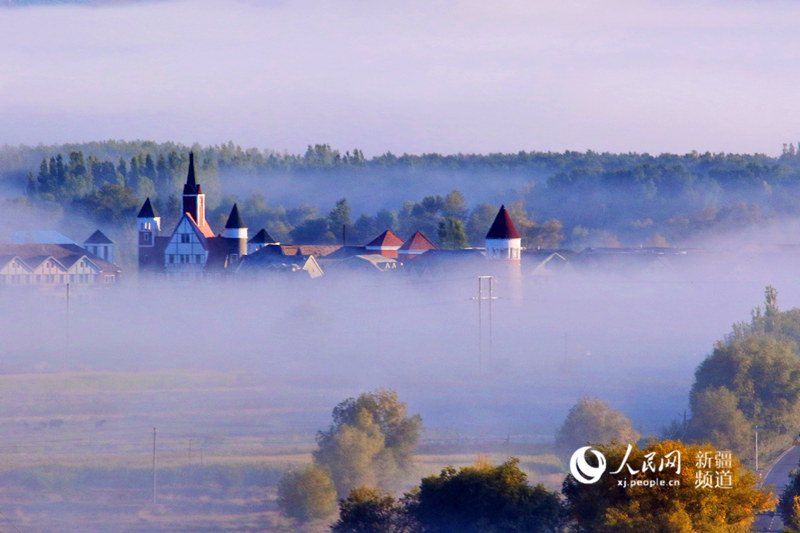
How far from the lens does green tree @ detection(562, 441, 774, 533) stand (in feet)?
71.3

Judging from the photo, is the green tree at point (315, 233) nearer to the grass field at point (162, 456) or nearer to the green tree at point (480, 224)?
the green tree at point (480, 224)

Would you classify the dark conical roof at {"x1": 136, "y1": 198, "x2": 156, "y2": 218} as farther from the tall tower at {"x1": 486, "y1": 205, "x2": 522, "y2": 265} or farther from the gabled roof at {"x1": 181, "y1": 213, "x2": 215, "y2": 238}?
the tall tower at {"x1": 486, "y1": 205, "x2": 522, "y2": 265}

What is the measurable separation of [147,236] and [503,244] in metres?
30.2

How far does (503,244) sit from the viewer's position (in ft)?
247

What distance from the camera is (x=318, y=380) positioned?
49125 millimetres

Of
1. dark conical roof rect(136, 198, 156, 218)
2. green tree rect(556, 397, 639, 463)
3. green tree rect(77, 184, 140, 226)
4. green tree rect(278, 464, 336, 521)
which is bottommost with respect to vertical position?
green tree rect(278, 464, 336, 521)

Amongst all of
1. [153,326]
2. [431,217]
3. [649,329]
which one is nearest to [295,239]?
[431,217]

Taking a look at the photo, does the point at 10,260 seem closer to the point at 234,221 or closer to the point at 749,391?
the point at 234,221

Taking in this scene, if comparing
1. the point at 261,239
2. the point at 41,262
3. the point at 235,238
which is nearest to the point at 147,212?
the point at 235,238

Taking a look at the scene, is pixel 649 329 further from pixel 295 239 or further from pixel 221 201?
pixel 221 201

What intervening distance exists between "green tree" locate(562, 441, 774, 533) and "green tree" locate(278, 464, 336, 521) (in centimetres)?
624

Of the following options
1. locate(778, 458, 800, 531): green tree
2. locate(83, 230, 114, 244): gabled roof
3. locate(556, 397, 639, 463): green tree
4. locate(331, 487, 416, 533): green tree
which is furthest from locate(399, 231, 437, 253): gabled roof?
locate(331, 487, 416, 533): green tree

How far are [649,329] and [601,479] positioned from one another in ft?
153

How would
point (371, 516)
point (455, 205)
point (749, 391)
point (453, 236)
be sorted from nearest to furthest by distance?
point (371, 516)
point (749, 391)
point (453, 236)
point (455, 205)
